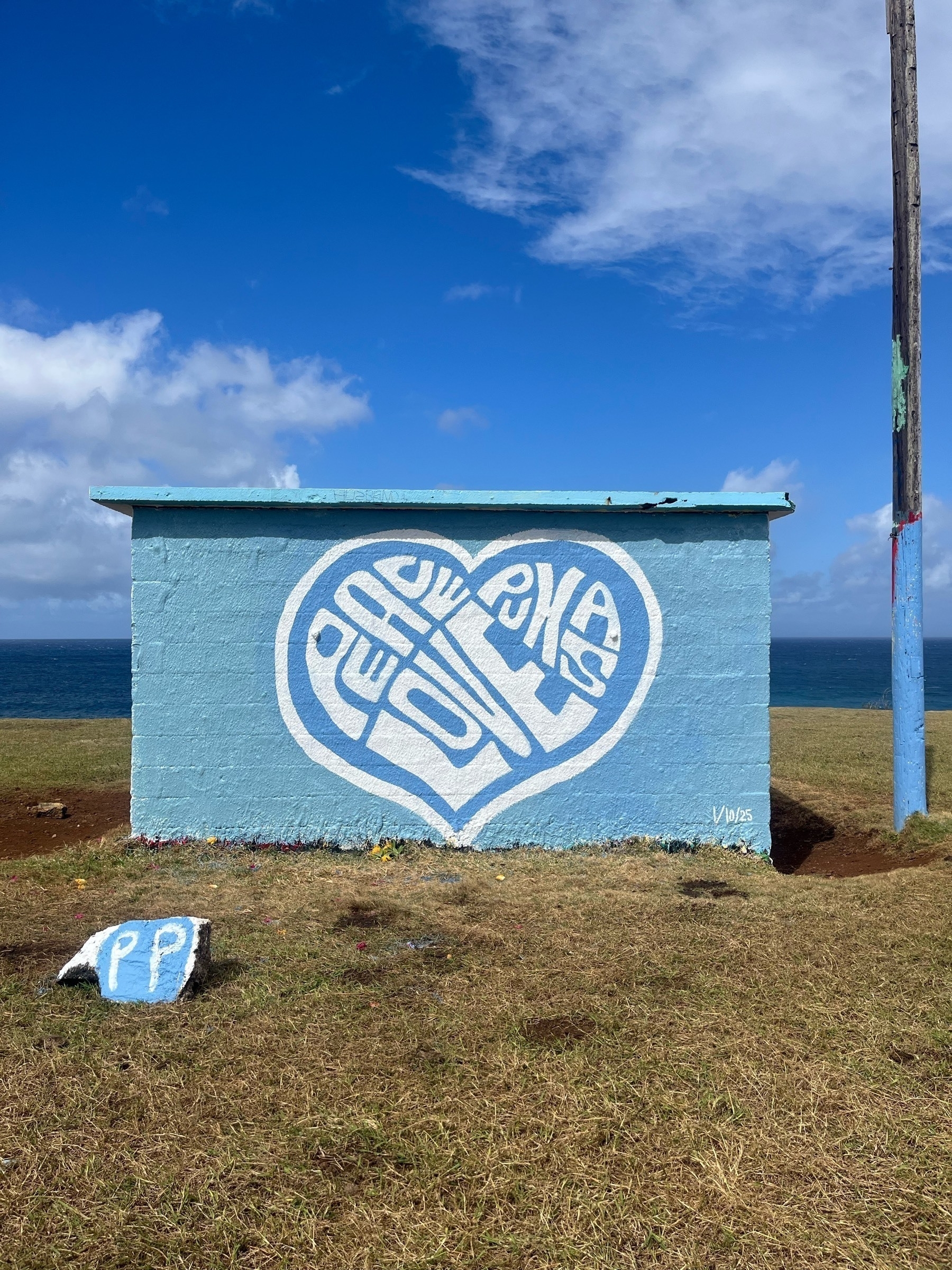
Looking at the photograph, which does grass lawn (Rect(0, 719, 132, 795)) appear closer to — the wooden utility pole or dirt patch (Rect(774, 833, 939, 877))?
dirt patch (Rect(774, 833, 939, 877))

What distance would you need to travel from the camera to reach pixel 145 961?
428 centimetres

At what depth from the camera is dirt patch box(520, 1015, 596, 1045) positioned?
12.1ft

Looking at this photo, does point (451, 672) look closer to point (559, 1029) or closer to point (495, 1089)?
point (559, 1029)

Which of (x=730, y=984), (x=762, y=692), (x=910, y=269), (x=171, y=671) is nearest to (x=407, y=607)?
(x=171, y=671)

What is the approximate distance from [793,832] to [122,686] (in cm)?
6231

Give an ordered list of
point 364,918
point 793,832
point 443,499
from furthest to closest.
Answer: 1. point 793,832
2. point 443,499
3. point 364,918

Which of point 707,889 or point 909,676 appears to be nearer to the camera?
point 707,889

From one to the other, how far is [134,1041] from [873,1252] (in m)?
2.92

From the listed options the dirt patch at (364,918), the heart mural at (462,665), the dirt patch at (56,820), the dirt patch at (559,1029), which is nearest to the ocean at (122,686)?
the dirt patch at (56,820)

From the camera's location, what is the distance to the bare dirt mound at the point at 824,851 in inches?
280

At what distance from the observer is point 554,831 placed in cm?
726

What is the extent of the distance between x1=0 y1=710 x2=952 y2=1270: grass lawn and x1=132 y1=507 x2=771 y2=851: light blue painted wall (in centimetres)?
140

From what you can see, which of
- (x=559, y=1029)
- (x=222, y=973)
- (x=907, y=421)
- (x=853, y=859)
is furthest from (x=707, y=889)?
(x=907, y=421)

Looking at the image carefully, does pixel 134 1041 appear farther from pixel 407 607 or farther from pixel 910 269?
pixel 910 269
